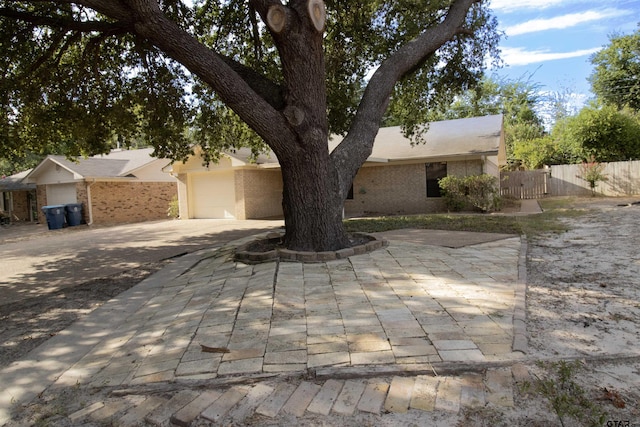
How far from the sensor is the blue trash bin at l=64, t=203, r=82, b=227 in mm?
19219

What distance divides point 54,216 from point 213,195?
7456 mm

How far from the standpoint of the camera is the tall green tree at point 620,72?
25453 millimetres

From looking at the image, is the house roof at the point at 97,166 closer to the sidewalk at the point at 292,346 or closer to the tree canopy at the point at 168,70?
the tree canopy at the point at 168,70

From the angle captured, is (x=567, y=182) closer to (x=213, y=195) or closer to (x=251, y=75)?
(x=213, y=195)

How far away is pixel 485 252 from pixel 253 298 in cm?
414

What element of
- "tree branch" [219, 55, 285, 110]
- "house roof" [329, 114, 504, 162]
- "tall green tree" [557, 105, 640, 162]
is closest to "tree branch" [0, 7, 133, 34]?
"tree branch" [219, 55, 285, 110]

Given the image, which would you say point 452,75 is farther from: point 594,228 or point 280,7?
point 280,7

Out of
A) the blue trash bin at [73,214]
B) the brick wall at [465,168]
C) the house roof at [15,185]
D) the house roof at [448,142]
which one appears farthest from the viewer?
the house roof at [15,185]

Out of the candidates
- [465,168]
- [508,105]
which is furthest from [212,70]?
[508,105]

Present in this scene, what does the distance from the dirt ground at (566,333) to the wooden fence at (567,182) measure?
14.7 metres

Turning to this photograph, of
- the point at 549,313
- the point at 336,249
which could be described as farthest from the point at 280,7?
the point at 549,313

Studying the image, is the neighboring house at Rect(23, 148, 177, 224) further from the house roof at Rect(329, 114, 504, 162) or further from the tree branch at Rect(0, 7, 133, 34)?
the tree branch at Rect(0, 7, 133, 34)

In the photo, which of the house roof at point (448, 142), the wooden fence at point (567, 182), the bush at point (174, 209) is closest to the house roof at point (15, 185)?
the bush at point (174, 209)

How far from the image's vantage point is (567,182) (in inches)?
826
